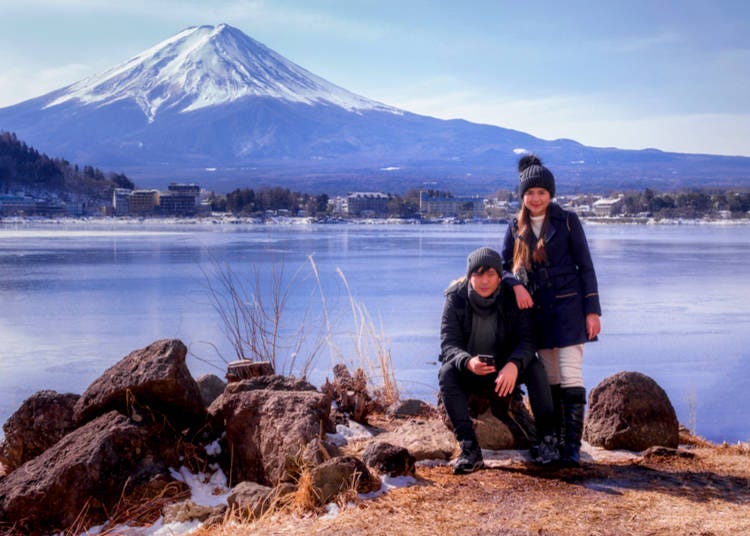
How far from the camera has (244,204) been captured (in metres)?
84.1

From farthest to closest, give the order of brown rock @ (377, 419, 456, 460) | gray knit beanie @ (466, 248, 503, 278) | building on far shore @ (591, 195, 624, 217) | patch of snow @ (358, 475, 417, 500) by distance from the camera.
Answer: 1. building on far shore @ (591, 195, 624, 217)
2. brown rock @ (377, 419, 456, 460)
3. gray knit beanie @ (466, 248, 503, 278)
4. patch of snow @ (358, 475, 417, 500)

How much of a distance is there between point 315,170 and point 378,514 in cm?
16731

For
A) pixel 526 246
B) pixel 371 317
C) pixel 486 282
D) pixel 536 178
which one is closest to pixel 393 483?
pixel 486 282

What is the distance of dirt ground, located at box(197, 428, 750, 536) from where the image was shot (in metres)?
3.05

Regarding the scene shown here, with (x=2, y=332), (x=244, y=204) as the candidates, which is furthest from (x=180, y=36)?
(x=2, y=332)

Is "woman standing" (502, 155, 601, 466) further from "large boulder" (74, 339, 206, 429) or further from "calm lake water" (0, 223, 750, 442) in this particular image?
"calm lake water" (0, 223, 750, 442)

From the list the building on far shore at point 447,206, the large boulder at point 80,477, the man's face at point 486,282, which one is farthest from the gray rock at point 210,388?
the building on far shore at point 447,206

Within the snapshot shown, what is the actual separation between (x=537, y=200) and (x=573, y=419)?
101 cm

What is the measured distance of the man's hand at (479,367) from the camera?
12.3 ft

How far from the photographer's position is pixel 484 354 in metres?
4.00

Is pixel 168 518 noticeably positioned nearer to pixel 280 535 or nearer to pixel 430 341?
pixel 280 535

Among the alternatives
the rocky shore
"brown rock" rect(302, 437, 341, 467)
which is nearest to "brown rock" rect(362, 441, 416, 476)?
the rocky shore

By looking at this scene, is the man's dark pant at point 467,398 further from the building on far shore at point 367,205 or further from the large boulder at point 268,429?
the building on far shore at point 367,205

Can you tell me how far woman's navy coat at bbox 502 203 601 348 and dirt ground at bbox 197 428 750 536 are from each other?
60 cm
